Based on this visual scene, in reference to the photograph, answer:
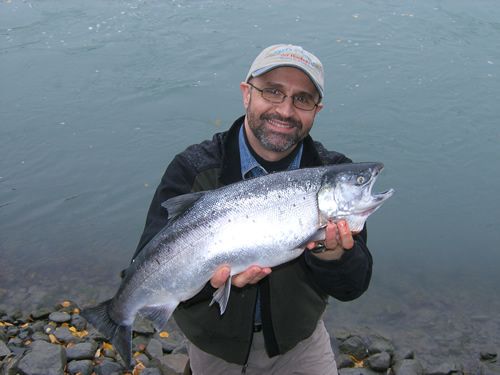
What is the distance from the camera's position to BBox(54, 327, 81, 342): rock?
5684 millimetres

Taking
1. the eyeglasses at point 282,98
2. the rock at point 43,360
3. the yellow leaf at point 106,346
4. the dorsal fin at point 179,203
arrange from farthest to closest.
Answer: the yellow leaf at point 106,346
the rock at point 43,360
the eyeglasses at point 282,98
the dorsal fin at point 179,203

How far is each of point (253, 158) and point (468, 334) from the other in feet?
13.4

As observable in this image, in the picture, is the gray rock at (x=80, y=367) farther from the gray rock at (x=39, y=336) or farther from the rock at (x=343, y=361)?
the rock at (x=343, y=361)

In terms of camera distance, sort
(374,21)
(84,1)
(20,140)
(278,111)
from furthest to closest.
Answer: (84,1) < (374,21) < (20,140) < (278,111)

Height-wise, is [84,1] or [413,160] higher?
[84,1]

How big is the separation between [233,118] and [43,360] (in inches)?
217

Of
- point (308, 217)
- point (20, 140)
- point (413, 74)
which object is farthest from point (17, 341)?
point (413, 74)

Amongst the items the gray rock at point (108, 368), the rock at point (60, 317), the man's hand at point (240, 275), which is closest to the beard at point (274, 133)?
the man's hand at point (240, 275)

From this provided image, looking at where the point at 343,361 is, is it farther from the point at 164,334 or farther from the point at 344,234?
the point at 344,234

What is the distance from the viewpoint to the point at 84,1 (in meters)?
14.8

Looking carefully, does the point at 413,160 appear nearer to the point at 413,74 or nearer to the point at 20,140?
the point at 413,74

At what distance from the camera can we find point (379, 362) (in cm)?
548

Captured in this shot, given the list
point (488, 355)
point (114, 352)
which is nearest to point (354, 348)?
point (488, 355)

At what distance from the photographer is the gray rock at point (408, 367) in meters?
5.38
